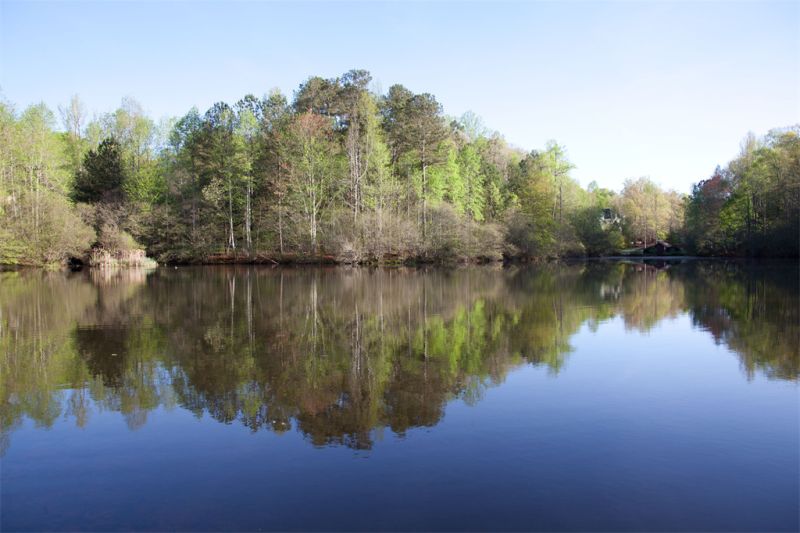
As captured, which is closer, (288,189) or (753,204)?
(288,189)

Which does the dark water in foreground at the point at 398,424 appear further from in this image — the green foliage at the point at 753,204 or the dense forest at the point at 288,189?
the green foliage at the point at 753,204

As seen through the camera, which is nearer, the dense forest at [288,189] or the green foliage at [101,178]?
the dense forest at [288,189]

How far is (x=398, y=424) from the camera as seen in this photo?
25.8ft

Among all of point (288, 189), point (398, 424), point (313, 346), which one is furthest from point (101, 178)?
point (398, 424)

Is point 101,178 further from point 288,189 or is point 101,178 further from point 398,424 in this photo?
point 398,424

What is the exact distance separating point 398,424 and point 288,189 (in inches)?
1883

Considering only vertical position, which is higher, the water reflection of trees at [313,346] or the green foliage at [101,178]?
the green foliage at [101,178]

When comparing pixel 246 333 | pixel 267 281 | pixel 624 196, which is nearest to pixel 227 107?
pixel 267 281

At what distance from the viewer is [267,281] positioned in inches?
1310

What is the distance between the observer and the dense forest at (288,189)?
47719 mm

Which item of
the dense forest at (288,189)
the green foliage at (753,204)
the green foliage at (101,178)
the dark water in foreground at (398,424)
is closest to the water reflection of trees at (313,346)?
the dark water in foreground at (398,424)

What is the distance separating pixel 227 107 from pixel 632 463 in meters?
57.1

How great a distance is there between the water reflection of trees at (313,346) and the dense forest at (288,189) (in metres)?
24.0

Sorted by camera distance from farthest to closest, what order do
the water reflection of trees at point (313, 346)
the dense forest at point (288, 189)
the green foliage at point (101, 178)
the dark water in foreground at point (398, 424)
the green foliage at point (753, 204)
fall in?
the green foliage at point (753, 204), the green foliage at point (101, 178), the dense forest at point (288, 189), the water reflection of trees at point (313, 346), the dark water in foreground at point (398, 424)
